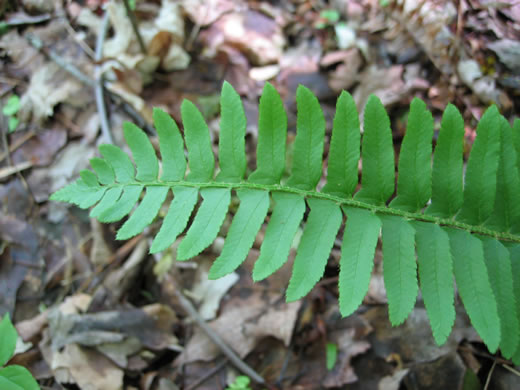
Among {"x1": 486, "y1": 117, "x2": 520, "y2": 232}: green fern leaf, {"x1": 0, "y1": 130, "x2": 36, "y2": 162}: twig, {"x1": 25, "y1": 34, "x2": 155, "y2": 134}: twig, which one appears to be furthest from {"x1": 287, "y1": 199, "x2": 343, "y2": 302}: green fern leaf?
{"x1": 0, "y1": 130, "x2": 36, "y2": 162}: twig

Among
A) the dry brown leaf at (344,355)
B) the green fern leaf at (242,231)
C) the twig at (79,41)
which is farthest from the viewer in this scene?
the twig at (79,41)

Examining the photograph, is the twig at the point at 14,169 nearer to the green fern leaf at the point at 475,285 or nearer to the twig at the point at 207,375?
the twig at the point at 207,375

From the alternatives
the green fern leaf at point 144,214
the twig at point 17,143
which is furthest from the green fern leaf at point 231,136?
the twig at point 17,143

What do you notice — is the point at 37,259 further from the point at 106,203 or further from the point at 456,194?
the point at 456,194

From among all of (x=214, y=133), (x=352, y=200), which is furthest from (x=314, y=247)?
(x=214, y=133)

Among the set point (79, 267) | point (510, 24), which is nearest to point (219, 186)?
point (79, 267)

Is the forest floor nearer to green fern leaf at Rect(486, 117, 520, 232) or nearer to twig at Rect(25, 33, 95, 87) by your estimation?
twig at Rect(25, 33, 95, 87)

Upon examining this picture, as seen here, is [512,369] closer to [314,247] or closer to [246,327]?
[314,247]
